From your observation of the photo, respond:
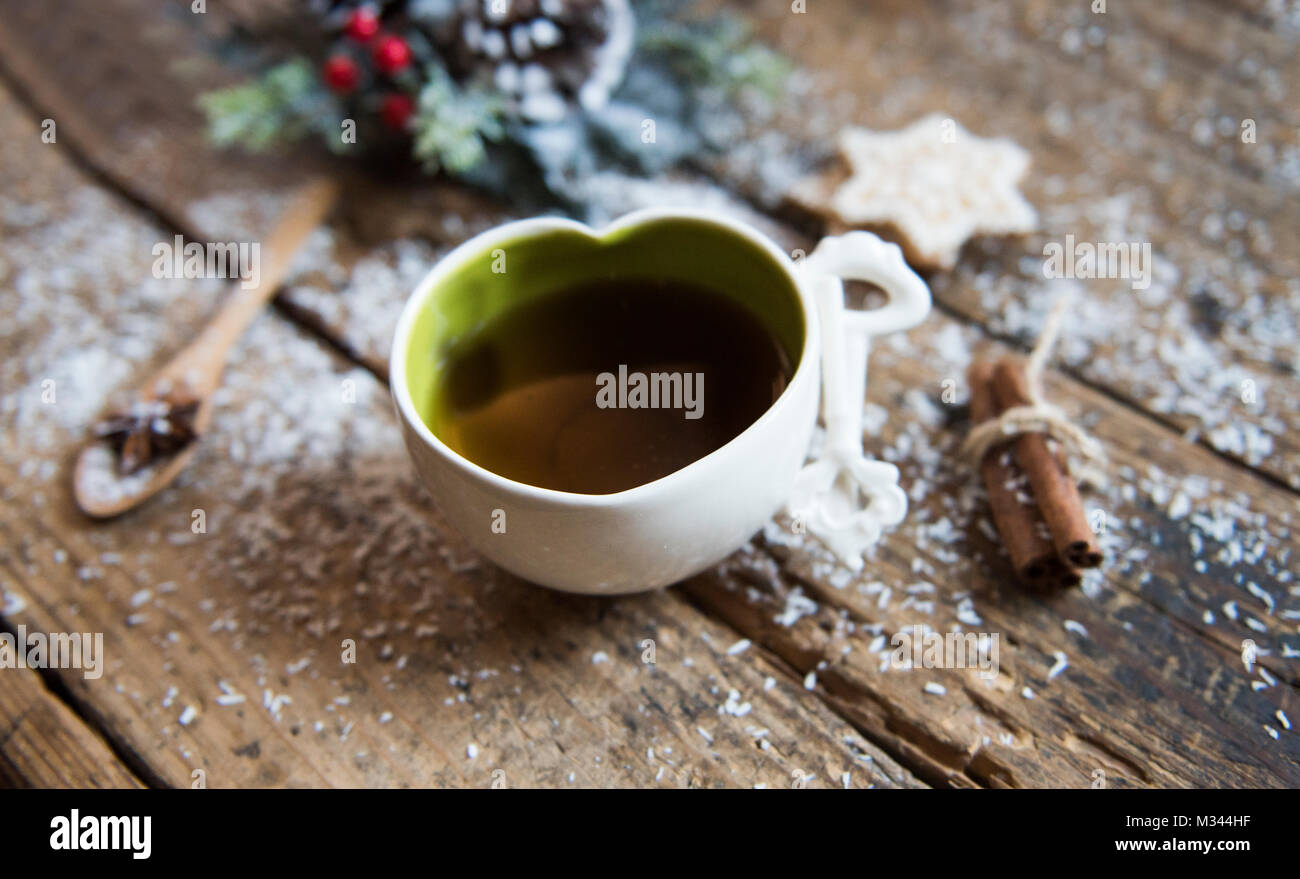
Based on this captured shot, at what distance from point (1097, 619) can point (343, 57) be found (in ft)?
3.10

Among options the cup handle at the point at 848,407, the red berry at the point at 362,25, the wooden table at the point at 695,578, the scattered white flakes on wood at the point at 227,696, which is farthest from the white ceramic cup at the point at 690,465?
the red berry at the point at 362,25

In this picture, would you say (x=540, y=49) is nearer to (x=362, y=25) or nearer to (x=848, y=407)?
(x=362, y=25)

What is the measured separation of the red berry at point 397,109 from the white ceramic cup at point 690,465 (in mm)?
Answer: 378

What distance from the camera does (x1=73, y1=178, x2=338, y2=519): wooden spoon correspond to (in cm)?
87

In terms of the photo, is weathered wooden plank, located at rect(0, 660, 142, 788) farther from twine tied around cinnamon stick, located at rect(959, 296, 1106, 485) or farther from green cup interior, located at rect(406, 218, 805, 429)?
twine tied around cinnamon stick, located at rect(959, 296, 1106, 485)

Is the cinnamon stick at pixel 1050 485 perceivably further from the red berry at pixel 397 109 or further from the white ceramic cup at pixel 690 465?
the red berry at pixel 397 109

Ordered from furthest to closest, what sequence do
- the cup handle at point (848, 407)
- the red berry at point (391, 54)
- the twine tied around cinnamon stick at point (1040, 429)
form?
the red berry at point (391, 54), the twine tied around cinnamon stick at point (1040, 429), the cup handle at point (848, 407)

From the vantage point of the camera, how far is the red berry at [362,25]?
40.9 inches

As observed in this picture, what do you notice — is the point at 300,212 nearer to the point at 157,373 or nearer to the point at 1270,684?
the point at 157,373

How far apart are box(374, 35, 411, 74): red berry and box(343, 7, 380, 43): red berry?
0.01 meters

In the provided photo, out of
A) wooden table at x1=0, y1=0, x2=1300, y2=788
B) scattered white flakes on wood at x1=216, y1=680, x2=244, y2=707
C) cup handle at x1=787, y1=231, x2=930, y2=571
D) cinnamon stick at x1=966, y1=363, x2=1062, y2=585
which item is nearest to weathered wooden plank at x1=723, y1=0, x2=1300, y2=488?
wooden table at x1=0, y1=0, x2=1300, y2=788

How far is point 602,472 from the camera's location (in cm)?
73

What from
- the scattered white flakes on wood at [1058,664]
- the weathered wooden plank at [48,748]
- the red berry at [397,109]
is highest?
the red berry at [397,109]
